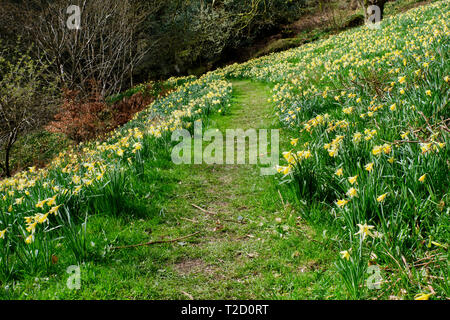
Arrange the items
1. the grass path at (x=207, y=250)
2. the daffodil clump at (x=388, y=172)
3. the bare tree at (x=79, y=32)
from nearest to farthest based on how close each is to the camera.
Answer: the daffodil clump at (x=388, y=172) < the grass path at (x=207, y=250) < the bare tree at (x=79, y=32)

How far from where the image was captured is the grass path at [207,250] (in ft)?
6.61

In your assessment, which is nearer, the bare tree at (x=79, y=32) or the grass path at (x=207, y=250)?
the grass path at (x=207, y=250)

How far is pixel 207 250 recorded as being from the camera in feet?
8.26

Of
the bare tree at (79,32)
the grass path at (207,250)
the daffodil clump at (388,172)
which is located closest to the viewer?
the daffodil clump at (388,172)

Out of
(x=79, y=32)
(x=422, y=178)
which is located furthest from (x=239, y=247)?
(x=79, y=32)

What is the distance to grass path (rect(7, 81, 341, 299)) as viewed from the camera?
6.61 feet

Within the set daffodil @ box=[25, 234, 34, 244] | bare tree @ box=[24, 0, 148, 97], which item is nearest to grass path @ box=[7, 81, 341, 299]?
daffodil @ box=[25, 234, 34, 244]

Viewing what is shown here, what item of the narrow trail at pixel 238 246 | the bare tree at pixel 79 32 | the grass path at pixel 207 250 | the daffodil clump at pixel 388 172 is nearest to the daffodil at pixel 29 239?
the grass path at pixel 207 250

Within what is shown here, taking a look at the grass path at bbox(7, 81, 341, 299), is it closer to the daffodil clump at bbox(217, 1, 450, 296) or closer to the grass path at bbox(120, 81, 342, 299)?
the grass path at bbox(120, 81, 342, 299)

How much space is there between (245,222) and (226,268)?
2.21 feet

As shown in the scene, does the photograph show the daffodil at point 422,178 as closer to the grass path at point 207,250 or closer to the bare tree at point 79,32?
the grass path at point 207,250

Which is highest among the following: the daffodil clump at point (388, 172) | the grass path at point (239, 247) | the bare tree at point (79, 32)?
the bare tree at point (79, 32)

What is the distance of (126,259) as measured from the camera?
236 centimetres

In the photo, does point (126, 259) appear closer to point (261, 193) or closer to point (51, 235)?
point (51, 235)
